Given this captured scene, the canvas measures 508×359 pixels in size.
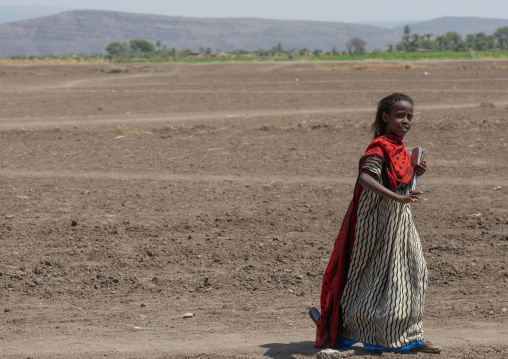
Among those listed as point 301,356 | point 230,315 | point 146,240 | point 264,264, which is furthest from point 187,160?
point 301,356

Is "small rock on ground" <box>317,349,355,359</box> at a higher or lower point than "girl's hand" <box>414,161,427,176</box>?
lower

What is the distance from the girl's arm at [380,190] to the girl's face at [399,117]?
343 mm

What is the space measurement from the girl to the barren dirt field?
14.5 inches

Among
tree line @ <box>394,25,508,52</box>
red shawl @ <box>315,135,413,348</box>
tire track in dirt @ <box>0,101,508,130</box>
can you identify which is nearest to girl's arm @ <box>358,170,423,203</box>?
red shawl @ <box>315,135,413,348</box>

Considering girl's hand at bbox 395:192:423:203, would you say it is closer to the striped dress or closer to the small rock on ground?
the striped dress

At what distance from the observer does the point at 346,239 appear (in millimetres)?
4098

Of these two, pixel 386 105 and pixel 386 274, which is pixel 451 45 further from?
pixel 386 274

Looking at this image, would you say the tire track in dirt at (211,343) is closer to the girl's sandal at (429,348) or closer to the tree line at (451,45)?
the girl's sandal at (429,348)

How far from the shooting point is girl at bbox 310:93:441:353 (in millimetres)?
3986

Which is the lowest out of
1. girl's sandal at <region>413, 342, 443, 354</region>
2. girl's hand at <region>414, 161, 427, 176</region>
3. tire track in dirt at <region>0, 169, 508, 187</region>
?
girl's sandal at <region>413, 342, 443, 354</region>

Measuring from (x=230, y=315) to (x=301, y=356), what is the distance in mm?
1070

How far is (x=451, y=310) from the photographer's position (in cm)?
Result: 514

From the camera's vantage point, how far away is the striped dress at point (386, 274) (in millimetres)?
4008

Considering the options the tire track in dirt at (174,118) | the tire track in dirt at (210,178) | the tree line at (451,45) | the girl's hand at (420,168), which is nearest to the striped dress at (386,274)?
the girl's hand at (420,168)
